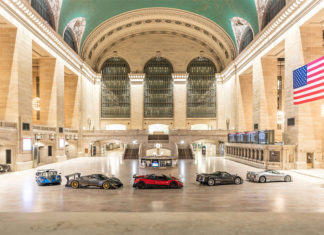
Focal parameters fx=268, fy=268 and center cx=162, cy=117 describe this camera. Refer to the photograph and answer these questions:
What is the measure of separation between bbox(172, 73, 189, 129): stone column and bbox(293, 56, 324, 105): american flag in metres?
29.6

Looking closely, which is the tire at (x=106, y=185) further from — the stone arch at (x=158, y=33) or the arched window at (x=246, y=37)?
the stone arch at (x=158, y=33)

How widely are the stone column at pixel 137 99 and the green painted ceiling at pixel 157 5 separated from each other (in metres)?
12.6

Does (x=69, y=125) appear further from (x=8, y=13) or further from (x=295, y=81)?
(x=295, y=81)

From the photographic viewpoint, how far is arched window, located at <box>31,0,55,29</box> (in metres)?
26.5

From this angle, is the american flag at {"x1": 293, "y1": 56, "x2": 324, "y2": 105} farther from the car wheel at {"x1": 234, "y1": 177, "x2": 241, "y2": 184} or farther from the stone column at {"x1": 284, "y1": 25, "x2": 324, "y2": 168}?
the car wheel at {"x1": 234, "y1": 177, "x2": 241, "y2": 184}

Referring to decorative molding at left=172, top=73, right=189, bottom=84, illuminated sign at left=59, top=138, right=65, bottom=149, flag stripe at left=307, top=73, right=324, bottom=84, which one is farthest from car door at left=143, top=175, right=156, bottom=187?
decorative molding at left=172, top=73, right=189, bottom=84

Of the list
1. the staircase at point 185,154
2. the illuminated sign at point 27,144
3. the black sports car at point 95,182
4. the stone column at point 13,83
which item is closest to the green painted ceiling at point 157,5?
the stone column at point 13,83

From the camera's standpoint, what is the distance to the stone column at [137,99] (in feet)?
161

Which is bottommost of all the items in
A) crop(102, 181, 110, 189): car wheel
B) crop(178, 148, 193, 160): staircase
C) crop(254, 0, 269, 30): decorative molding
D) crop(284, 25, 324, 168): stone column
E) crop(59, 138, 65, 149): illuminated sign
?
crop(178, 148, 193, 160): staircase

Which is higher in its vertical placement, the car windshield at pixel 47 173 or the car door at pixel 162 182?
the car windshield at pixel 47 173

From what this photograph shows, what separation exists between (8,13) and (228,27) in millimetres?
28360

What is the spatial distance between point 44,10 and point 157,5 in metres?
17.7

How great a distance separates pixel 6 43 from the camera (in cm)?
2261

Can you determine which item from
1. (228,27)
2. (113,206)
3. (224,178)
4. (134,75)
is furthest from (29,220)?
(134,75)
